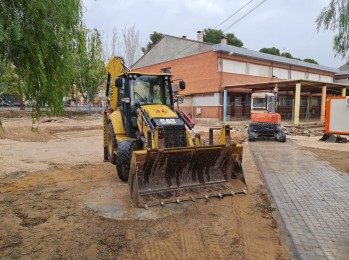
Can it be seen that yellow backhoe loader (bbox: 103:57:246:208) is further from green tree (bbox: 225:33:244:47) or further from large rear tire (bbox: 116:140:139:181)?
green tree (bbox: 225:33:244:47)

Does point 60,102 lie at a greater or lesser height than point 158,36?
lesser

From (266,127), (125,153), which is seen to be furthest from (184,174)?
(266,127)

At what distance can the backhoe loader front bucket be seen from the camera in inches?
244

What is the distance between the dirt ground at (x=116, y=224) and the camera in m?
4.36

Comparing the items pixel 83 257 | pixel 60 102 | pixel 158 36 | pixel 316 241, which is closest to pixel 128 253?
pixel 83 257

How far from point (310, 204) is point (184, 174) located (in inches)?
101

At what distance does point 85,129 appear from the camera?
24.9m

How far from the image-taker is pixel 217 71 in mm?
29859

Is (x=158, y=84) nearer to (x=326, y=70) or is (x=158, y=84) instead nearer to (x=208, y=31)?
(x=326, y=70)

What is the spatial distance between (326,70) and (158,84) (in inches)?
1608

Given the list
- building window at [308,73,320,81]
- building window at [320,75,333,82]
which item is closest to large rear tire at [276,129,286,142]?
building window at [308,73,320,81]

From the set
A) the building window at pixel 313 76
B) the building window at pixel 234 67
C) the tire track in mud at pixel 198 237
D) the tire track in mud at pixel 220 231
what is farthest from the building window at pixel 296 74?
the tire track in mud at pixel 198 237

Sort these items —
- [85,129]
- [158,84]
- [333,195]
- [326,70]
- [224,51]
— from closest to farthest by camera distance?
[333,195] → [158,84] → [85,129] → [224,51] → [326,70]

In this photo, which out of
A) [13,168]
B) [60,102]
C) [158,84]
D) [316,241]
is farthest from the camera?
[13,168]
